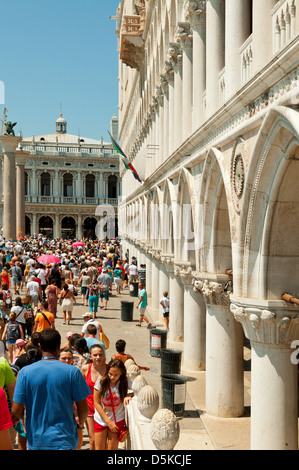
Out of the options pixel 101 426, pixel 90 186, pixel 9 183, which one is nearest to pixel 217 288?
pixel 101 426

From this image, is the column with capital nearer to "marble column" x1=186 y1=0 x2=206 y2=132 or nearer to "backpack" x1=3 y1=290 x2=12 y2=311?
"marble column" x1=186 y1=0 x2=206 y2=132

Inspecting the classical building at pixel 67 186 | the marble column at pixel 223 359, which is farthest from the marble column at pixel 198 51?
the classical building at pixel 67 186

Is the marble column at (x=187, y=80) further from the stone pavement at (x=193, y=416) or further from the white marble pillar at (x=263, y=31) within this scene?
the white marble pillar at (x=263, y=31)

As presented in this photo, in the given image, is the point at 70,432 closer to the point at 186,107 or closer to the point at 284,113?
the point at 284,113

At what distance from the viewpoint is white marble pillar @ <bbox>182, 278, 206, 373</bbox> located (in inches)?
571

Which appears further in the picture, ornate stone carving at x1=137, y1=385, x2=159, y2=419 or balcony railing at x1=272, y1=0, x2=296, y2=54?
ornate stone carving at x1=137, y1=385, x2=159, y2=419

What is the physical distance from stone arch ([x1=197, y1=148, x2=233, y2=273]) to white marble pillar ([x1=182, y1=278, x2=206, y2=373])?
8.99 ft

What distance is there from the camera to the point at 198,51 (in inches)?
527

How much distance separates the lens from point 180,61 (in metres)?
17.2

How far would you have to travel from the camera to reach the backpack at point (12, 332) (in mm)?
12430

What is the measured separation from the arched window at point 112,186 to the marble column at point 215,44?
260 feet

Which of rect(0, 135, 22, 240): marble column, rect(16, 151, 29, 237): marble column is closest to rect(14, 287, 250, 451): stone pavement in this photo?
rect(0, 135, 22, 240): marble column
